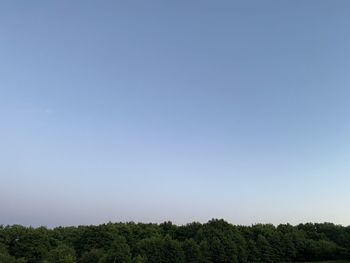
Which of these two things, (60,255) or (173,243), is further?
(173,243)

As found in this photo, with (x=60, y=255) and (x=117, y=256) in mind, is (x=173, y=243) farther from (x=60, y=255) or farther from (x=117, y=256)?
(x=60, y=255)

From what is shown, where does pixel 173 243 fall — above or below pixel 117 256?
above

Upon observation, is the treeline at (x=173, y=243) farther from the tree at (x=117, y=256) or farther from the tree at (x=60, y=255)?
the tree at (x=117, y=256)

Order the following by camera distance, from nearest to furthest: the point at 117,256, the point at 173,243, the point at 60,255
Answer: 1. the point at 117,256
2. the point at 60,255
3. the point at 173,243

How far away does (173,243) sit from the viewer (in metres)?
80.2

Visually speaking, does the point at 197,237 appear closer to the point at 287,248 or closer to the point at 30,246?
the point at 287,248

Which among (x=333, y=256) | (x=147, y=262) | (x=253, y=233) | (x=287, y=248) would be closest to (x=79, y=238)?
(x=147, y=262)

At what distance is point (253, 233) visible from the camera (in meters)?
98.8

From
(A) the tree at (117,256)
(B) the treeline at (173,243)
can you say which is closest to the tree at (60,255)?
(B) the treeline at (173,243)

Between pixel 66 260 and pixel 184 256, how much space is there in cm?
2503

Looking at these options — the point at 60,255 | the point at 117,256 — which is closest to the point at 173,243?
the point at 117,256

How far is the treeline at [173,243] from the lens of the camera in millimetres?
78938

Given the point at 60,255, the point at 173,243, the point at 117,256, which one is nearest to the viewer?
the point at 117,256

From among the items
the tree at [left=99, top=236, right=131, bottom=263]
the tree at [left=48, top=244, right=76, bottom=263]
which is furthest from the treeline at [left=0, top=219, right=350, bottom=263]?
the tree at [left=99, top=236, right=131, bottom=263]
